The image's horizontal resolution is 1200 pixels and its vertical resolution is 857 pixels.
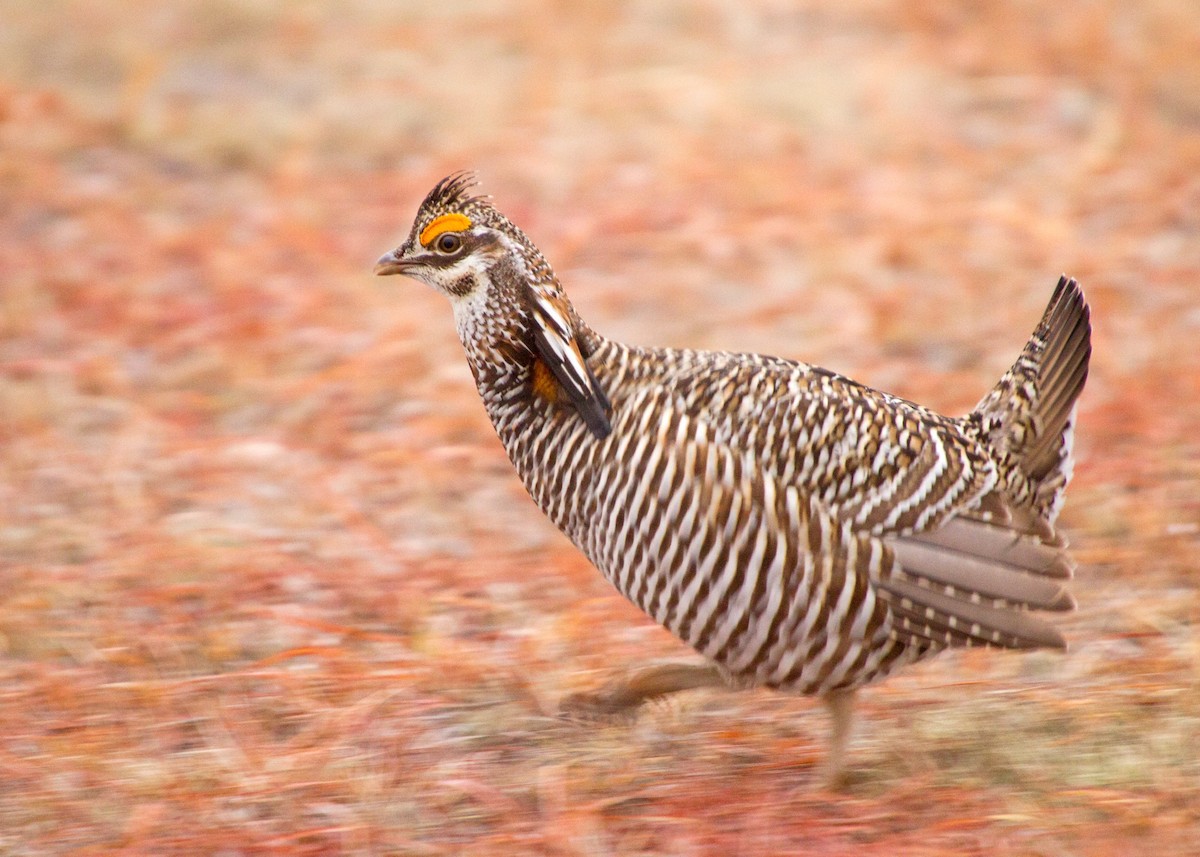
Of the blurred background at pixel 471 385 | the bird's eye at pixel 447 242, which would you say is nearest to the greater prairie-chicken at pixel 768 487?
the bird's eye at pixel 447 242

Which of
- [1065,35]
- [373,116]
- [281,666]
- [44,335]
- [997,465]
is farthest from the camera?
[1065,35]

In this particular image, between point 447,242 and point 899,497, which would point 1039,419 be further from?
point 447,242

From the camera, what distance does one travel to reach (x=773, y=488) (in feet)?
10.5

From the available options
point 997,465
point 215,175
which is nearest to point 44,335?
point 215,175

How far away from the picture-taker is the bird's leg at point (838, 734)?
134 inches

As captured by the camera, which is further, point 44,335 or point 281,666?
point 44,335

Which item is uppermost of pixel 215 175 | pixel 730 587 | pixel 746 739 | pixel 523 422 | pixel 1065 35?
pixel 1065 35

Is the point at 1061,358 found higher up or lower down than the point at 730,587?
higher up

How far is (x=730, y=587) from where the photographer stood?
3197mm

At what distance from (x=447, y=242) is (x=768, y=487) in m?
1.01

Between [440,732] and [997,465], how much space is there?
4.87ft

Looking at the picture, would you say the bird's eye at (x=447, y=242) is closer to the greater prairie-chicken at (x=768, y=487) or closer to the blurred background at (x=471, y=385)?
the greater prairie-chicken at (x=768, y=487)

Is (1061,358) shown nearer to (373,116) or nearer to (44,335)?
(44,335)

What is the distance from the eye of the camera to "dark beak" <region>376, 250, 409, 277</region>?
3.70m
